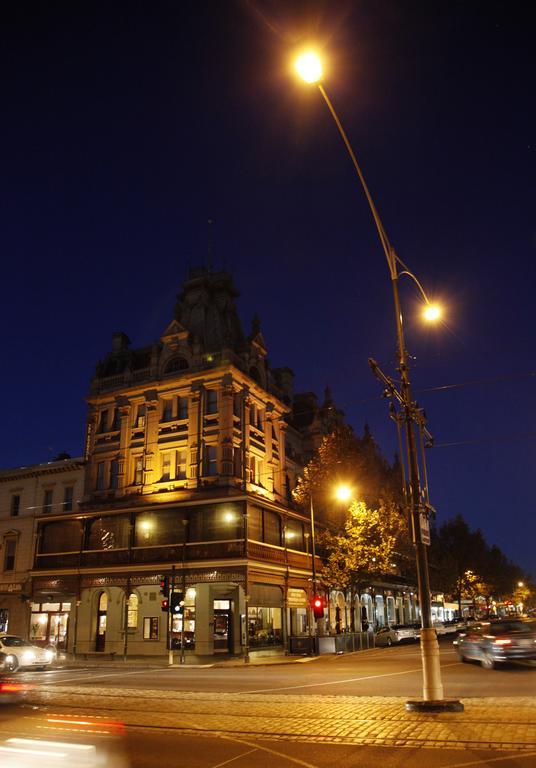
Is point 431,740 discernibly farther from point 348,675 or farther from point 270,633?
point 270,633

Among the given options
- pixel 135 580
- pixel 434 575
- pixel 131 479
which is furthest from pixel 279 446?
pixel 434 575

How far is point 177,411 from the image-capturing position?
43.9 m

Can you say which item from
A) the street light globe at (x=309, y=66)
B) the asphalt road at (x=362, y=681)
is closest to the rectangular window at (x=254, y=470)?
the asphalt road at (x=362, y=681)

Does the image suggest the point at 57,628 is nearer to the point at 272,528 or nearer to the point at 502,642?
the point at 272,528

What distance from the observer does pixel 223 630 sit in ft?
126

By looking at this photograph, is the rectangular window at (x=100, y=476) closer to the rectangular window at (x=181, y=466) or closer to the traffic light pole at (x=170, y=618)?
the rectangular window at (x=181, y=466)

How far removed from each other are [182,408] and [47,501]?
1288 centimetres

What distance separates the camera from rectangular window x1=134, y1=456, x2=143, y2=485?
43344mm

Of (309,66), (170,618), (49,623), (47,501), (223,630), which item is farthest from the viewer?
(47,501)

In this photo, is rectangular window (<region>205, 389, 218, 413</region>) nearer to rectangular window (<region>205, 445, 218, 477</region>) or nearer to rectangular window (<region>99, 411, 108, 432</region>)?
rectangular window (<region>205, 445, 218, 477</region>)

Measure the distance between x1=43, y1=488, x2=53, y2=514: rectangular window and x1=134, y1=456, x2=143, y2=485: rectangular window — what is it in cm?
791

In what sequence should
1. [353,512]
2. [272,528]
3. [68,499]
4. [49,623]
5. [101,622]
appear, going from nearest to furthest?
[353,512] < [272,528] < [101,622] < [49,623] < [68,499]

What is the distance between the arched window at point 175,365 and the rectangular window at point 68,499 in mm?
11258

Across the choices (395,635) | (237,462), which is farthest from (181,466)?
(395,635)
